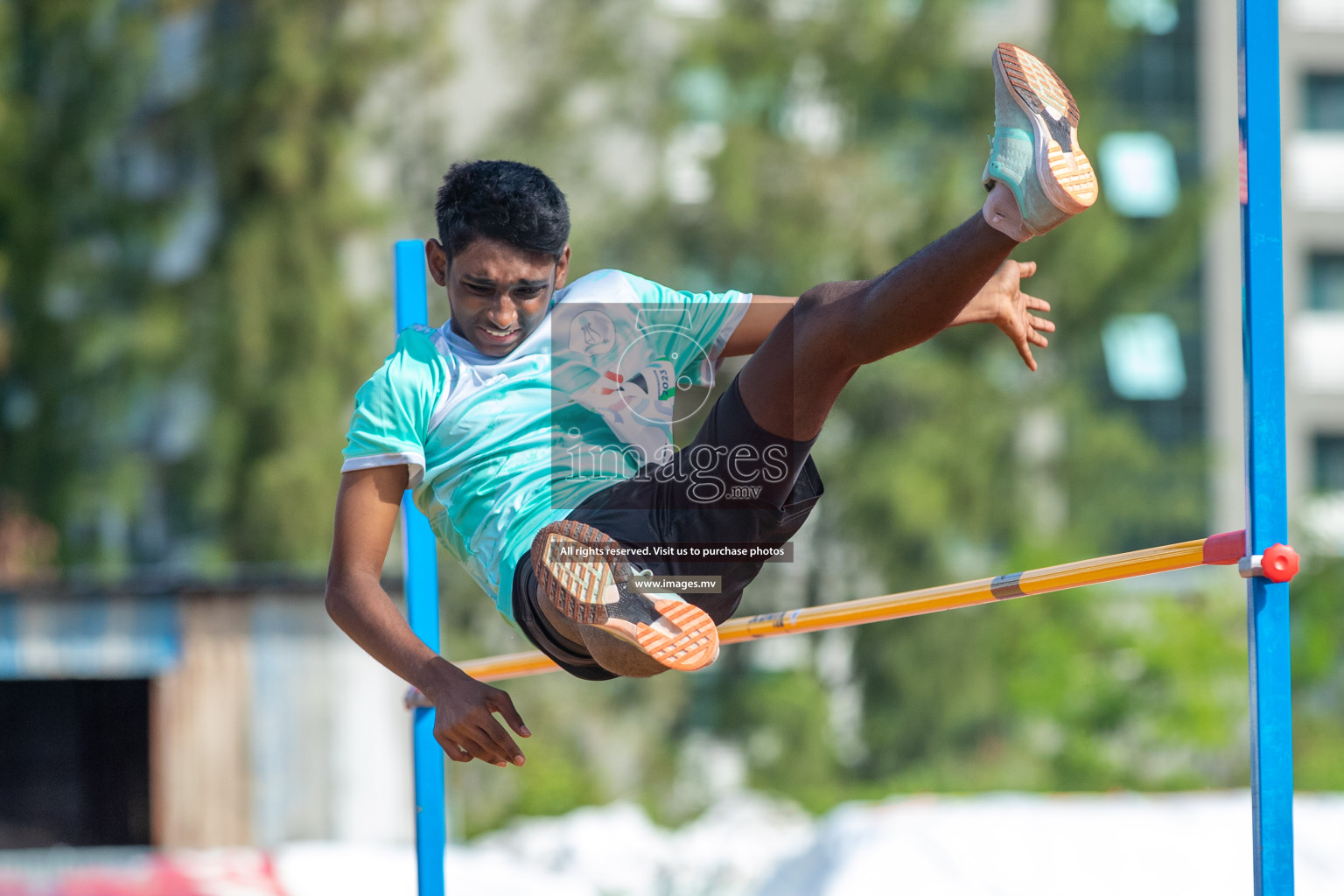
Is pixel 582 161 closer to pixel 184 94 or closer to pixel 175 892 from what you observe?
pixel 184 94

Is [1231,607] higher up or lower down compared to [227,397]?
lower down

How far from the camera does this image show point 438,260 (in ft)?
8.43

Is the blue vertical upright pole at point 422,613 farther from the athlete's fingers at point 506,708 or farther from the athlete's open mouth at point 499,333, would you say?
the athlete's fingers at point 506,708

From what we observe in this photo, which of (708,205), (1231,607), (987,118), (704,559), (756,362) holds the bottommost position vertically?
(1231,607)

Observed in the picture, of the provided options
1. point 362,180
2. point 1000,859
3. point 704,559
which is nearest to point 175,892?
point 1000,859

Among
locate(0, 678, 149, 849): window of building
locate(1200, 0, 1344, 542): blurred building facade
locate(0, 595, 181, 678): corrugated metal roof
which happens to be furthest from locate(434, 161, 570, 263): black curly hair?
locate(1200, 0, 1344, 542): blurred building facade

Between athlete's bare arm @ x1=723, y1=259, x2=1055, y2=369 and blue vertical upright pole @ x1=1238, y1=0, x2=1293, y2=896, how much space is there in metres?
0.35

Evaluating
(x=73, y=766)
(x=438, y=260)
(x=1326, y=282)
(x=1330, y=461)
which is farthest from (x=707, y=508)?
(x=1326, y=282)

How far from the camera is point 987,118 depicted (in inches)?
513

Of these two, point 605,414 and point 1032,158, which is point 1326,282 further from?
point 1032,158

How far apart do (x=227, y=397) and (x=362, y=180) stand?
2.18m

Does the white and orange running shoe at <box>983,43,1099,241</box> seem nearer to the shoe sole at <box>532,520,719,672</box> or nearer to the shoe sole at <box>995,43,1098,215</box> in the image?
the shoe sole at <box>995,43,1098,215</box>

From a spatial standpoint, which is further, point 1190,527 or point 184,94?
point 1190,527

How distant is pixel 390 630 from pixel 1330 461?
18.7m
